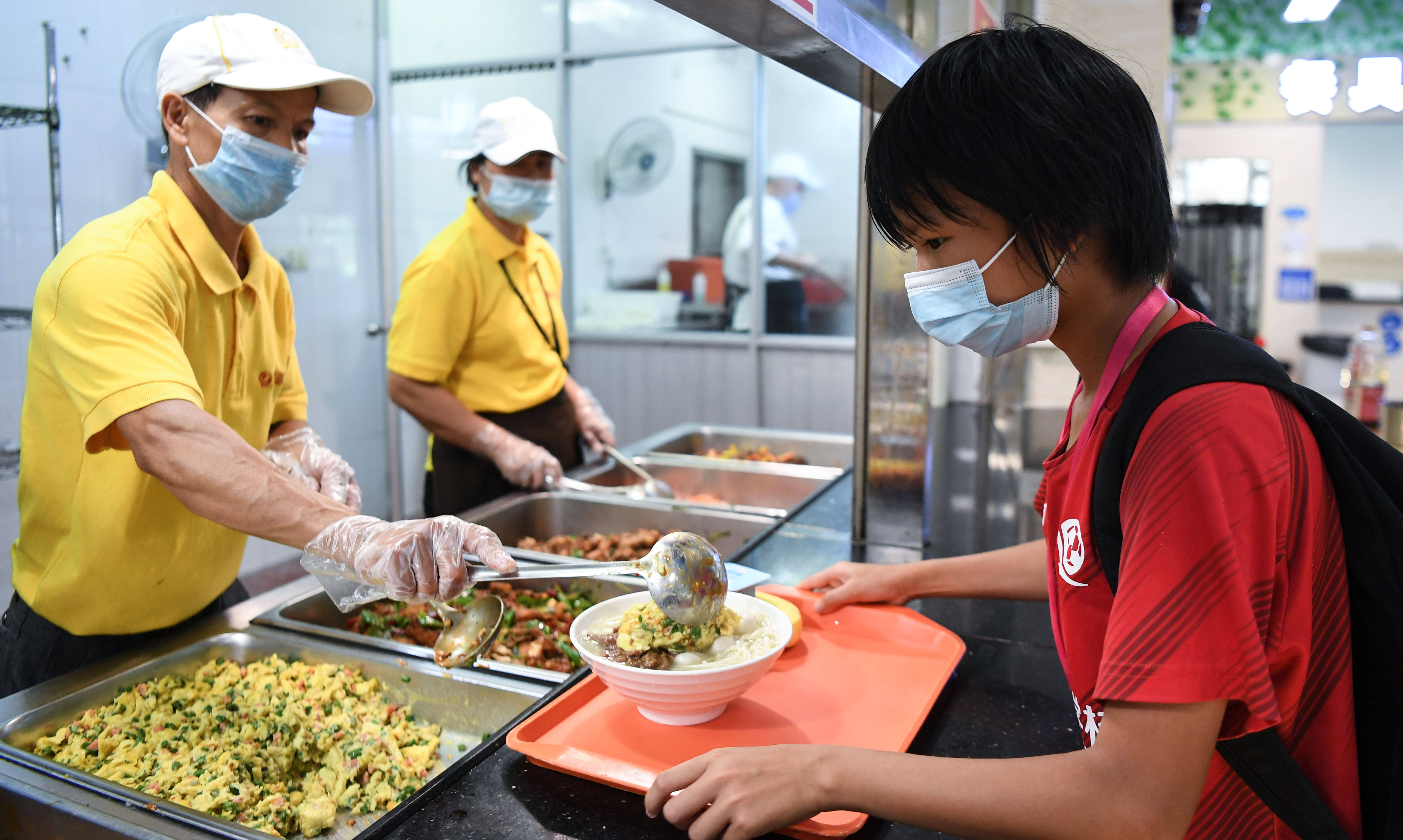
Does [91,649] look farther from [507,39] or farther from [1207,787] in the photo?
[507,39]

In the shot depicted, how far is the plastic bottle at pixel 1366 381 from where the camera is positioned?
312cm

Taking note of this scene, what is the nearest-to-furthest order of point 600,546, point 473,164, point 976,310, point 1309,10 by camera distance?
point 976,310, point 600,546, point 473,164, point 1309,10

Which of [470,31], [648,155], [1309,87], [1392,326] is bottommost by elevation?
[1392,326]

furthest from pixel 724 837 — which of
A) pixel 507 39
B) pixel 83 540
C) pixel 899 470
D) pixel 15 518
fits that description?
pixel 507 39

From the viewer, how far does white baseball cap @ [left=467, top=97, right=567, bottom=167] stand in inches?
106

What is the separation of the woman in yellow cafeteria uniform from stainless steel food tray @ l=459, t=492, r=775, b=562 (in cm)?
10

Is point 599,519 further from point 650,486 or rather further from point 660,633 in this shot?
point 660,633

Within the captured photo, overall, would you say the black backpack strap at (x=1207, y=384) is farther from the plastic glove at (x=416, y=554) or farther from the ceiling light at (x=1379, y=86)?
the ceiling light at (x=1379, y=86)

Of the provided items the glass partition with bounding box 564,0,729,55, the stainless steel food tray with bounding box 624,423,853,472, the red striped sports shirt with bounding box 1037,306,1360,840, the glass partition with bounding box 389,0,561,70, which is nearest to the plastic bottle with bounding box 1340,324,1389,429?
the stainless steel food tray with bounding box 624,423,853,472

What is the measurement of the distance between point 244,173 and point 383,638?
0.80 m

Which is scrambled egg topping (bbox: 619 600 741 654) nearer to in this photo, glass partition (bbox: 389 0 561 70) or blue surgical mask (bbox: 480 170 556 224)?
blue surgical mask (bbox: 480 170 556 224)

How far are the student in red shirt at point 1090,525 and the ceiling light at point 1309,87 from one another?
29.2ft

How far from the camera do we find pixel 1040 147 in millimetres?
783

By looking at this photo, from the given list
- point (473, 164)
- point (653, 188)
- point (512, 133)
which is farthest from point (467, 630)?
point (653, 188)
